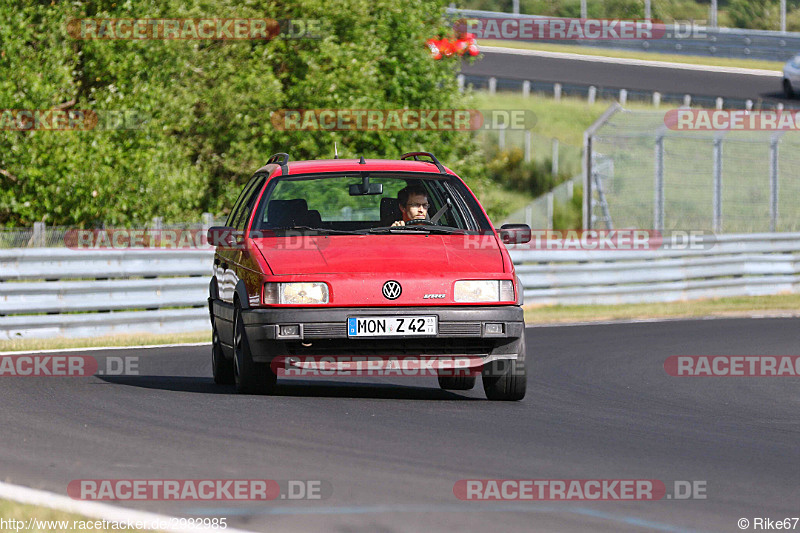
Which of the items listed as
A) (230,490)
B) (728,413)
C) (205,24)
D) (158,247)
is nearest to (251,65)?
(205,24)

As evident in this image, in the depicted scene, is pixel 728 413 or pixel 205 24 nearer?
pixel 728 413

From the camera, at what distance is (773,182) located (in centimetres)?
2655

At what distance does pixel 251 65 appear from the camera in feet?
88.9

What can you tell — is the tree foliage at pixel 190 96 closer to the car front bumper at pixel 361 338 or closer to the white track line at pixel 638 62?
the car front bumper at pixel 361 338

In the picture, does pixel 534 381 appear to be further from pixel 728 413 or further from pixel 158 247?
pixel 158 247

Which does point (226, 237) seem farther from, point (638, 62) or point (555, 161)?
point (638, 62)

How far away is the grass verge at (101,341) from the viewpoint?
15.2m

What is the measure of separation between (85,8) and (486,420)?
16.0m

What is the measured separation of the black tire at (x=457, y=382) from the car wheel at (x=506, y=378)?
912 mm

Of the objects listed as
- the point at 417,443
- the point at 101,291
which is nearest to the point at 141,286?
the point at 101,291

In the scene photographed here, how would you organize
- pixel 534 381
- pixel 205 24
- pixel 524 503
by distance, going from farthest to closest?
pixel 205 24, pixel 534 381, pixel 524 503

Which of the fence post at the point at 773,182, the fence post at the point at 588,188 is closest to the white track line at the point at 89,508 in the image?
the fence post at the point at 588,188

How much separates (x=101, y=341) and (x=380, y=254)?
7.28 meters

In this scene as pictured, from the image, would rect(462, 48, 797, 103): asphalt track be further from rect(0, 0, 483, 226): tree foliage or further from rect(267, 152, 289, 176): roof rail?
rect(267, 152, 289, 176): roof rail
